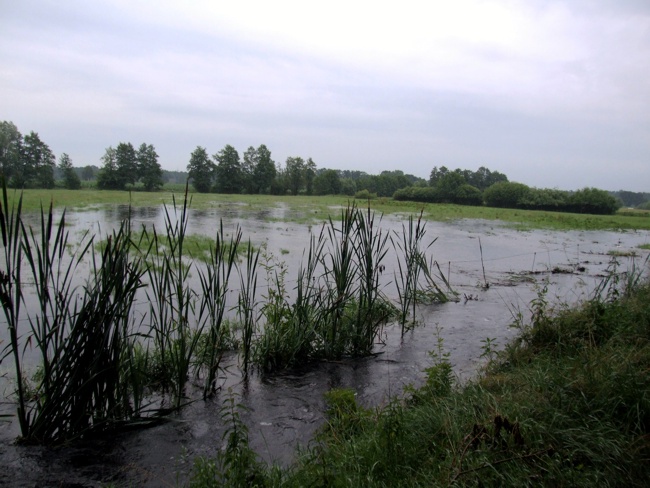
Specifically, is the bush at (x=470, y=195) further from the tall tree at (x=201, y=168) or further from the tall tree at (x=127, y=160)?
the tall tree at (x=127, y=160)

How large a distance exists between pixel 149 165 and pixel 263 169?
2214 cm

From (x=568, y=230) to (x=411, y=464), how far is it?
2495cm

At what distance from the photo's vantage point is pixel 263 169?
1750 inches

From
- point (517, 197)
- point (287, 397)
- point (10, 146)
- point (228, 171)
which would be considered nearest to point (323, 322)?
point (287, 397)

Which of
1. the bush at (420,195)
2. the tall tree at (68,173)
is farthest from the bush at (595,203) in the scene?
the tall tree at (68,173)

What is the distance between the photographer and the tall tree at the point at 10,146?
27.4 ft

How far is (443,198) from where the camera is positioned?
1948 inches

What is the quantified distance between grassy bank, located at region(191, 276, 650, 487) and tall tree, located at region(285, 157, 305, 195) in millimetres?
44160

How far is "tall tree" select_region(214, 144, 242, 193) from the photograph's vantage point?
38.4m

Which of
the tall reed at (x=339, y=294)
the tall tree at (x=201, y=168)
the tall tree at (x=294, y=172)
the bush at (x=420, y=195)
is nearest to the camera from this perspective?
the tall reed at (x=339, y=294)

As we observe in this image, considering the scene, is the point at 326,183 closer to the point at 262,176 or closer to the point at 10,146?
the point at 262,176

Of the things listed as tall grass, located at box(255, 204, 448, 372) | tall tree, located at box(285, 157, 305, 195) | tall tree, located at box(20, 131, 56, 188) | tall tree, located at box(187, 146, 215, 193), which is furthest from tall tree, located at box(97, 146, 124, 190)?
tall tree, located at box(285, 157, 305, 195)

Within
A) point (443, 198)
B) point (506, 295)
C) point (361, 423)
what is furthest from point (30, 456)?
point (443, 198)

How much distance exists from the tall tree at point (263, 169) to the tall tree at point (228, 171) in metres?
2.55
